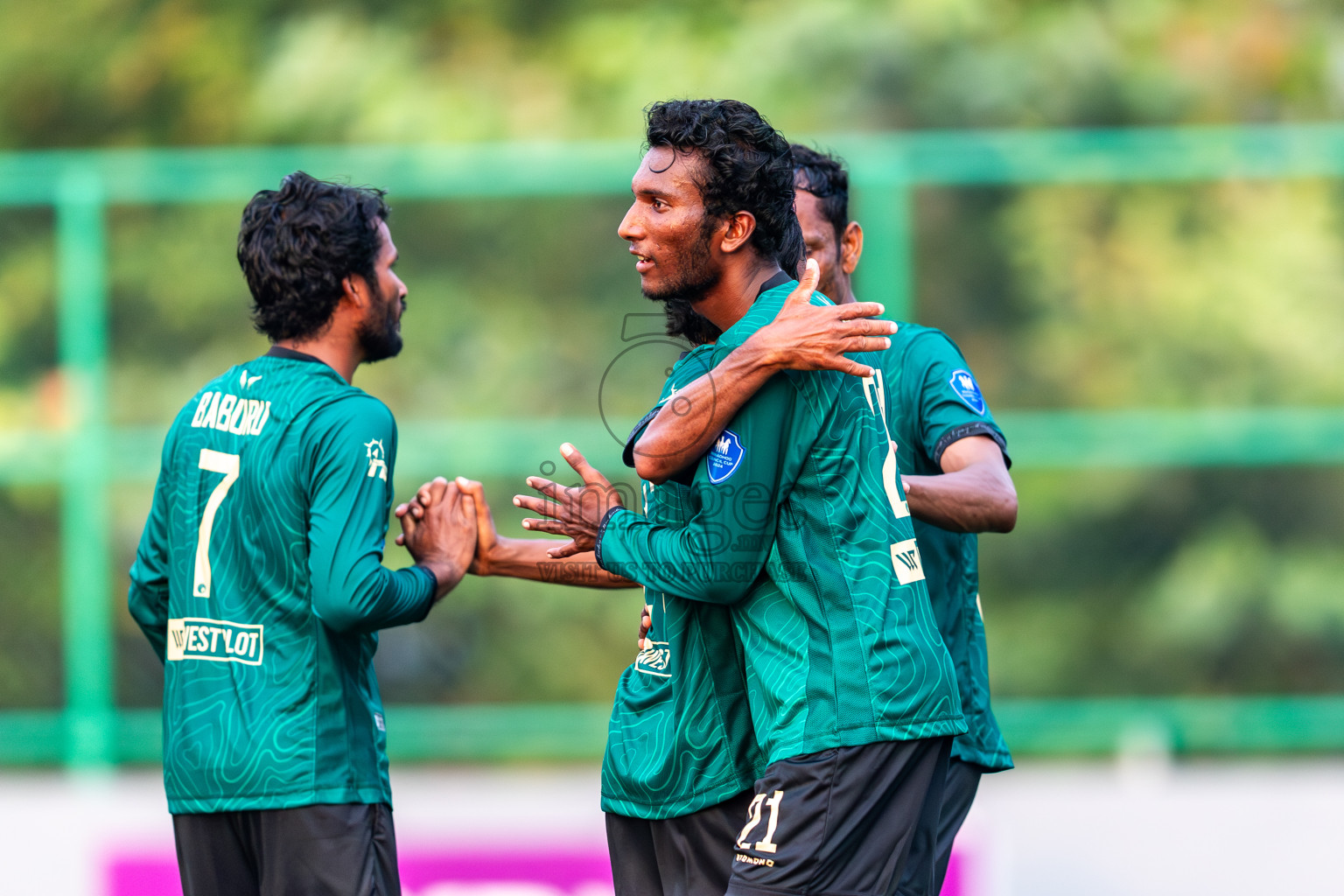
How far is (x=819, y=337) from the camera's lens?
263 centimetres

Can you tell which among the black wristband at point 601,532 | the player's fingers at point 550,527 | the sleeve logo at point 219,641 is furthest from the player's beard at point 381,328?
the black wristband at point 601,532

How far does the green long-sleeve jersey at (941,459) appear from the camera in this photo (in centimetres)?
346

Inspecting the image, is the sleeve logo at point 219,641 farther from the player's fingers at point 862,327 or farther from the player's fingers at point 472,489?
the player's fingers at point 862,327

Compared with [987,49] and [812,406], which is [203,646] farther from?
[987,49]

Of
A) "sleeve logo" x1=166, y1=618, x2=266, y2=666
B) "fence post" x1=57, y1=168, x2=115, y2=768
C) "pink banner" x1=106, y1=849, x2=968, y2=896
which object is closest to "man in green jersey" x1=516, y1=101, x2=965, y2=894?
"sleeve logo" x1=166, y1=618, x2=266, y2=666

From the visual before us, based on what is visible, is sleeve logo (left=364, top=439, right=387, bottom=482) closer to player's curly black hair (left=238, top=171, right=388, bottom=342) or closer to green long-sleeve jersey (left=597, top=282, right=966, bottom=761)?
player's curly black hair (left=238, top=171, right=388, bottom=342)

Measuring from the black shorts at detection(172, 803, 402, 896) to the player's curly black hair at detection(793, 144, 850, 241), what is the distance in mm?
1840

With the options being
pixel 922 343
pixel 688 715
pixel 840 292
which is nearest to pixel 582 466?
pixel 688 715

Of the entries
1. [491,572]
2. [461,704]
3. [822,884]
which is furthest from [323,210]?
[461,704]

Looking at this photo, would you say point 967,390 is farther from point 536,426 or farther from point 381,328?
point 536,426

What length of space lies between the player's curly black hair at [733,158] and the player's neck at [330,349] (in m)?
1.02

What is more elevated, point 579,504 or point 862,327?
point 862,327

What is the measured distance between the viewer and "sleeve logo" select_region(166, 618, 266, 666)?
128 inches

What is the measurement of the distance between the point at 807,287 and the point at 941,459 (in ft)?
3.01
